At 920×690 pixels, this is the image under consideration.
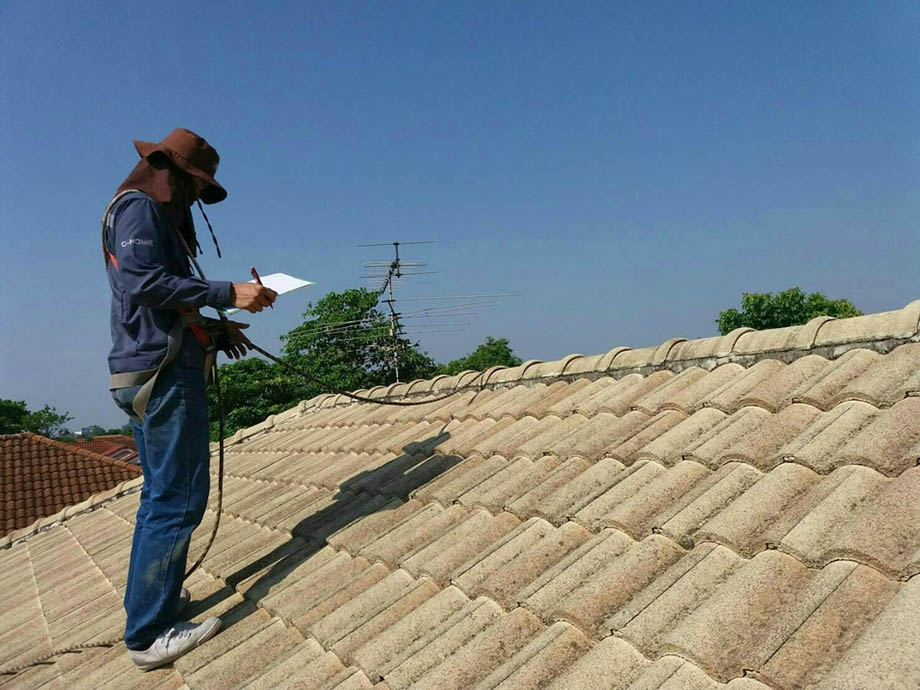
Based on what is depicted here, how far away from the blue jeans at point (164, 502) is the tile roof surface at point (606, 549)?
22 cm

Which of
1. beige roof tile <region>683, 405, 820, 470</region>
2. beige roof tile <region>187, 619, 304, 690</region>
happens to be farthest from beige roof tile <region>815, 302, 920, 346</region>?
beige roof tile <region>187, 619, 304, 690</region>

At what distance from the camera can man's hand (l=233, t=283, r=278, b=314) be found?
2633 mm

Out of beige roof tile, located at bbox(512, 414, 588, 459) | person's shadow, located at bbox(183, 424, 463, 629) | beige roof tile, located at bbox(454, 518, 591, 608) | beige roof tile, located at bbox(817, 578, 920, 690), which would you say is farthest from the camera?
beige roof tile, located at bbox(512, 414, 588, 459)

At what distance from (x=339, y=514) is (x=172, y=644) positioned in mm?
1066

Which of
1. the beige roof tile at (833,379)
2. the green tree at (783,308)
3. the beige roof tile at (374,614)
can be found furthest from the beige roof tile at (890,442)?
the green tree at (783,308)

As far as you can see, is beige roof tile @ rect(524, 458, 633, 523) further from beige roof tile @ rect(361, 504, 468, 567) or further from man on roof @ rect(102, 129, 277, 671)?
man on roof @ rect(102, 129, 277, 671)

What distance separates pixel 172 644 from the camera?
2.56 m

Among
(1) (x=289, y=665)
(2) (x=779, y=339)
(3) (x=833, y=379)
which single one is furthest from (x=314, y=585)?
(2) (x=779, y=339)

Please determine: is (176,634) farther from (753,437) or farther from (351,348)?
(351,348)

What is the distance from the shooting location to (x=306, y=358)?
1617 inches

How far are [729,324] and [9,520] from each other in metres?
31.5

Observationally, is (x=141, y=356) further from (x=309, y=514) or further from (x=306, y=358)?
(x=306, y=358)

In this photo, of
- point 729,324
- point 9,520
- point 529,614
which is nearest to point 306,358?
point 729,324

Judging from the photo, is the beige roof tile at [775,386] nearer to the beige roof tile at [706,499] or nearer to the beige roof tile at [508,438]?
the beige roof tile at [706,499]
